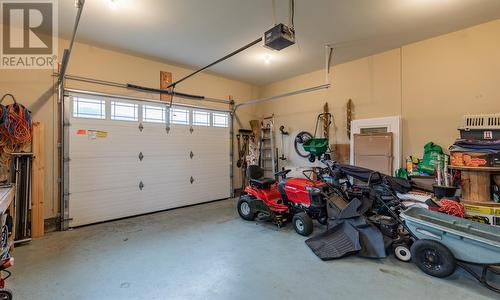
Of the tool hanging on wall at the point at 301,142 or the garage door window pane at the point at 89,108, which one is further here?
the tool hanging on wall at the point at 301,142

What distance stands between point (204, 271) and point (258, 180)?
2.17 meters

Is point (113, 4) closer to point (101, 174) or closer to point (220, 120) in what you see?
point (101, 174)

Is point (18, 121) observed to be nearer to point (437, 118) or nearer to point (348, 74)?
point (348, 74)

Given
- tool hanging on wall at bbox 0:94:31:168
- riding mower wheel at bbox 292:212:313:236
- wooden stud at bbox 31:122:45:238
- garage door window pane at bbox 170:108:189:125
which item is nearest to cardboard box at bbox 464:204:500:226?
riding mower wheel at bbox 292:212:313:236

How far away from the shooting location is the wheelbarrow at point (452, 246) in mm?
2236

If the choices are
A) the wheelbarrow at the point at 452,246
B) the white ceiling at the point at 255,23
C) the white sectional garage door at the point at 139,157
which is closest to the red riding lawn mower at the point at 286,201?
the wheelbarrow at the point at 452,246

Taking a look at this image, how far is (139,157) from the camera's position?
4.93 m

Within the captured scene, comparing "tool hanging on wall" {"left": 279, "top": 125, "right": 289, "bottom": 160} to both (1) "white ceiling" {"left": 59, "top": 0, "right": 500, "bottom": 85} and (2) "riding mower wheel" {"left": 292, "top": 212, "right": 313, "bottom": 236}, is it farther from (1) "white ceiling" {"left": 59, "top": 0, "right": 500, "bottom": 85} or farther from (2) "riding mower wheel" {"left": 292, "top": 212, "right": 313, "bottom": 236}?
(2) "riding mower wheel" {"left": 292, "top": 212, "right": 313, "bottom": 236}

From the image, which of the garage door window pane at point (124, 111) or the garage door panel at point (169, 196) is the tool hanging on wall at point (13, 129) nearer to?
the garage door window pane at point (124, 111)

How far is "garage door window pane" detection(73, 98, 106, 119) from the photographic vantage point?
13.8 ft

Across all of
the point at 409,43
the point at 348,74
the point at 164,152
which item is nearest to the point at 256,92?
the point at 348,74

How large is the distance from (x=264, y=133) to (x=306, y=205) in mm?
3462

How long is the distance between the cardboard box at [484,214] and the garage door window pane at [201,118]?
5252 mm

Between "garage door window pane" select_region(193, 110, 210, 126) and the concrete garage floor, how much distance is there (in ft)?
9.58
